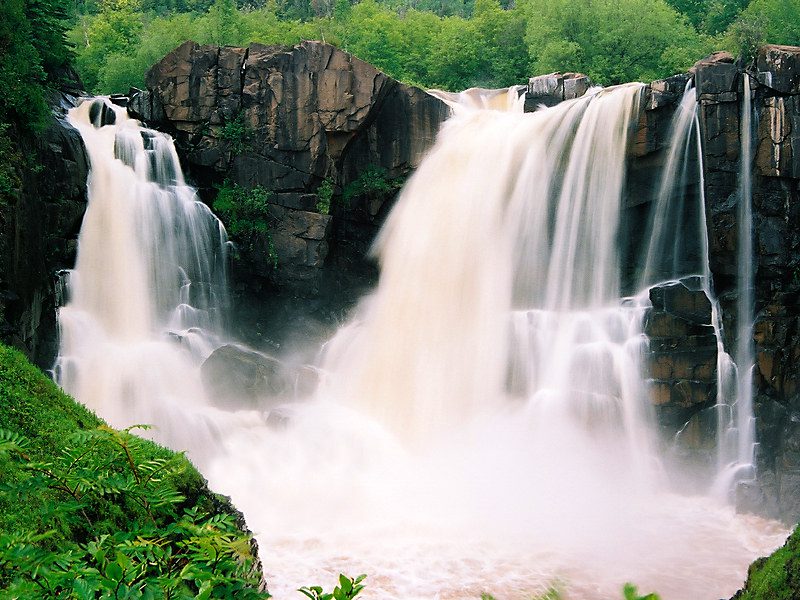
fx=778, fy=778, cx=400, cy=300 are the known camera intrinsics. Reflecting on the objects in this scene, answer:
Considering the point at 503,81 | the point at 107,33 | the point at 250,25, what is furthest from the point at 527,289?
the point at 107,33

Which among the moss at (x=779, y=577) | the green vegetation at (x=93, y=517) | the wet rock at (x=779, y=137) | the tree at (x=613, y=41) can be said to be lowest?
the moss at (x=779, y=577)

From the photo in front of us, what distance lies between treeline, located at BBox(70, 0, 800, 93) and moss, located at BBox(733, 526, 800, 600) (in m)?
27.9

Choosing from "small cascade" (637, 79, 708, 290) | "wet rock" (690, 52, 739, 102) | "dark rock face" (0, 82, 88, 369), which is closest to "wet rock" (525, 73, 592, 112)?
"small cascade" (637, 79, 708, 290)

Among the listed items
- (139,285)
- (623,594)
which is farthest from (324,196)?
(623,594)

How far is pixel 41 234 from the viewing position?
1521 centimetres

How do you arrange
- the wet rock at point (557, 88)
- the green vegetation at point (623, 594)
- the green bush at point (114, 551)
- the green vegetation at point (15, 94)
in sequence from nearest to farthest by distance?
the green vegetation at point (623, 594) < the green bush at point (114, 551) < the green vegetation at point (15, 94) < the wet rock at point (557, 88)

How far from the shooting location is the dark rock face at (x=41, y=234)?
13242 mm

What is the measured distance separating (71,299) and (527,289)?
385 inches

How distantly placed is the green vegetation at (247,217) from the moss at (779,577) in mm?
15438

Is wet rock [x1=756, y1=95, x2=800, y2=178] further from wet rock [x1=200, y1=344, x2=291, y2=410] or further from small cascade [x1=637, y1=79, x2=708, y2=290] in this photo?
wet rock [x1=200, y1=344, x2=291, y2=410]

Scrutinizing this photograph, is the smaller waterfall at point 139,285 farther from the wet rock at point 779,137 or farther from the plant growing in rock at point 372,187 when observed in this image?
the wet rock at point 779,137

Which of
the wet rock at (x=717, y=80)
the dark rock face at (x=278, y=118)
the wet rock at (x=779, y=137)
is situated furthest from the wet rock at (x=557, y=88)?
the wet rock at (x=779, y=137)

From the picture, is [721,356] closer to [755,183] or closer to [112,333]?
[755,183]

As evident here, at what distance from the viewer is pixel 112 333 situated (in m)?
16.3
